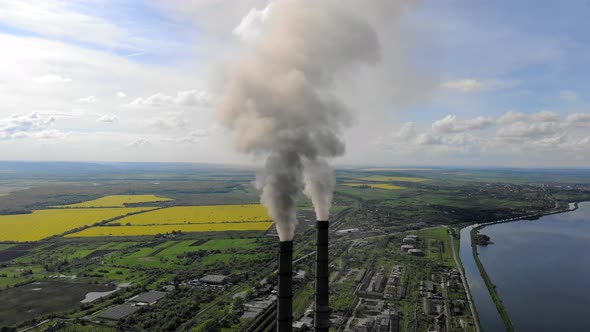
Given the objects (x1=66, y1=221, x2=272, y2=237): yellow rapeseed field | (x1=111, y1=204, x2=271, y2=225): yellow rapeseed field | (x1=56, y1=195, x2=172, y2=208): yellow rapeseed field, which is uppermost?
(x1=56, y1=195, x2=172, y2=208): yellow rapeseed field

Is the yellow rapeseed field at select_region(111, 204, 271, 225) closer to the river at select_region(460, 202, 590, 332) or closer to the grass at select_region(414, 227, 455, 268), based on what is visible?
the grass at select_region(414, 227, 455, 268)

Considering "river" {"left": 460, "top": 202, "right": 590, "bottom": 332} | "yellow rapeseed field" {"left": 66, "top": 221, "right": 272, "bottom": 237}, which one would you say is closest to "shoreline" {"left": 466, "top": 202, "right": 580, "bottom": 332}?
"river" {"left": 460, "top": 202, "right": 590, "bottom": 332}

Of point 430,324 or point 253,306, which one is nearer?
point 430,324

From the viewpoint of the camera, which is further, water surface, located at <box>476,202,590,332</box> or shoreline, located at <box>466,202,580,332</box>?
water surface, located at <box>476,202,590,332</box>

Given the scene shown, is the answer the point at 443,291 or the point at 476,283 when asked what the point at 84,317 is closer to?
the point at 443,291

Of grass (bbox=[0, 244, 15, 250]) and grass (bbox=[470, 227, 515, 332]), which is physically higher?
grass (bbox=[0, 244, 15, 250])

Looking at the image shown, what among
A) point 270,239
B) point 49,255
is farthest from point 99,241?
point 270,239
